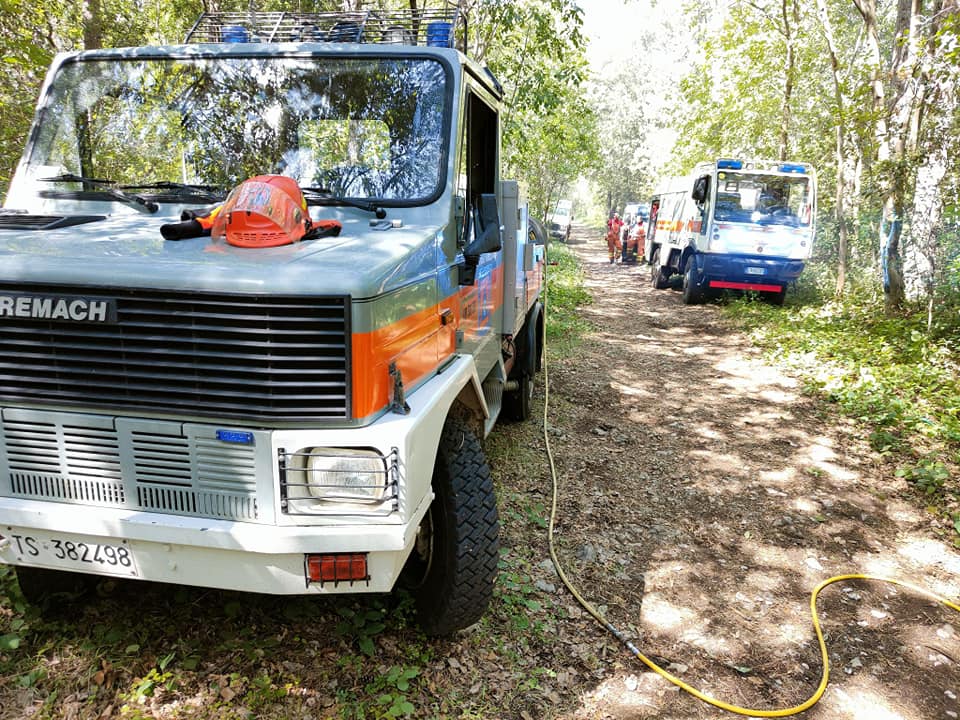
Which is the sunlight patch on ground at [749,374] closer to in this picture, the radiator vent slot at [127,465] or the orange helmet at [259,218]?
the orange helmet at [259,218]

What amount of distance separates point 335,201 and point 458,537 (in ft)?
5.20

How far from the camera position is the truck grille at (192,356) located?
2205 millimetres

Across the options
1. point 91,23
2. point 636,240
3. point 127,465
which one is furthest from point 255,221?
point 636,240

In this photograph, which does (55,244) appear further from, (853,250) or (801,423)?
(853,250)

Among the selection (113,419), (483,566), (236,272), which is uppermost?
(236,272)

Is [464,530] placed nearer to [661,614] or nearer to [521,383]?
[661,614]

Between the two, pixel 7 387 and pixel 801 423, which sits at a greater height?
pixel 7 387

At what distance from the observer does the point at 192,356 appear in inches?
88.4

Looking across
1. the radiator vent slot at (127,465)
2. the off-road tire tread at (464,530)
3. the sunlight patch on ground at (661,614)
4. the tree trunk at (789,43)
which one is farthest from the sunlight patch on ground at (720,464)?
the tree trunk at (789,43)

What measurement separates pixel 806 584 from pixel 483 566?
225cm

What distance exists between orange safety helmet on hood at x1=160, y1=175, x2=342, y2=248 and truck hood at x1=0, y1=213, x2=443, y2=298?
5 centimetres

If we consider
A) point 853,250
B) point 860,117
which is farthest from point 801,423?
point 853,250

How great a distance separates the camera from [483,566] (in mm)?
2988

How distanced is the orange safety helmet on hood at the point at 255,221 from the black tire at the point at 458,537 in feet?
3.48
